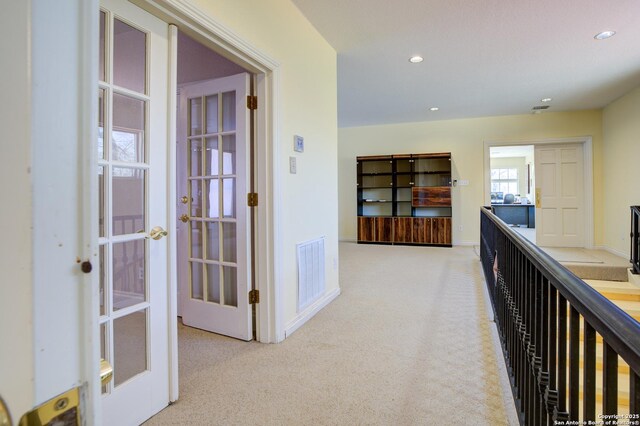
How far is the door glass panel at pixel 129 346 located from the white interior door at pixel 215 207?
935mm

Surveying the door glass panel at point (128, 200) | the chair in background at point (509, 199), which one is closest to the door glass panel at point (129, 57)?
the door glass panel at point (128, 200)

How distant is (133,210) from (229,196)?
3.48ft

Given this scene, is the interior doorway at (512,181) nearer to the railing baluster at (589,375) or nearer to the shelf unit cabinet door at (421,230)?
the shelf unit cabinet door at (421,230)

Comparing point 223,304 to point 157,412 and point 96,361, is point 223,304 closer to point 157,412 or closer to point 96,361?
point 157,412

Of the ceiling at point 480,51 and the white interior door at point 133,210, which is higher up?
the ceiling at point 480,51

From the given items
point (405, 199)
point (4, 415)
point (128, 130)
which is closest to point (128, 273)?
point (128, 130)

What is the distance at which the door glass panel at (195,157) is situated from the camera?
287 centimetres

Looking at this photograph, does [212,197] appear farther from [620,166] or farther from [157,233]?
[620,166]

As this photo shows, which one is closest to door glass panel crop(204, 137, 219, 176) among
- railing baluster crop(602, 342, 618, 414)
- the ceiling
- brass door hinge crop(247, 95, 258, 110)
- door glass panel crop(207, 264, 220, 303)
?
brass door hinge crop(247, 95, 258, 110)

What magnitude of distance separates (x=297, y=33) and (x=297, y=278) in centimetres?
200

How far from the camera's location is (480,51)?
385 cm

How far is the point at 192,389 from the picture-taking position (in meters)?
1.96

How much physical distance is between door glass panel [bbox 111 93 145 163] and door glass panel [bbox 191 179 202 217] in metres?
1.17

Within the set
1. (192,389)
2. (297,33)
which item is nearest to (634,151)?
(297,33)
